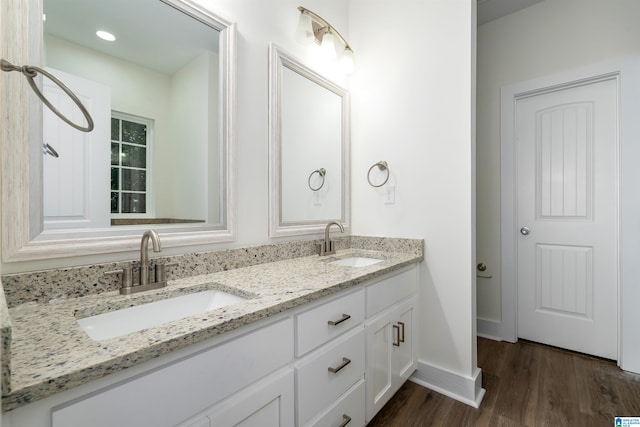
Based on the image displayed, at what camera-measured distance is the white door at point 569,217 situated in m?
1.99

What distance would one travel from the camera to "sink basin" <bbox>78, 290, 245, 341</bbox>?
2.74 feet

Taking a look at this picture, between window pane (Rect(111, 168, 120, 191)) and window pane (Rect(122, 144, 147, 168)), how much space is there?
37 mm

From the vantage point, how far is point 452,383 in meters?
1.66

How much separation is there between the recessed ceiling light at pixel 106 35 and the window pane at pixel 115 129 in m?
0.28

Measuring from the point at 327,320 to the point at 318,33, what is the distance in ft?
5.43

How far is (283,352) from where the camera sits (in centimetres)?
90

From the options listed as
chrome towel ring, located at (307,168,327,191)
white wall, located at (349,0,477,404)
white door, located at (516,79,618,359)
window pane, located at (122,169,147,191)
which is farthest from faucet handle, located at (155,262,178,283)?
white door, located at (516,79,618,359)

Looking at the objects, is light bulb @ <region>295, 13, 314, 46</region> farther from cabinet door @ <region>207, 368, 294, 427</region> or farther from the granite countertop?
cabinet door @ <region>207, 368, 294, 427</region>

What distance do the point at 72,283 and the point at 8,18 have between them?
775mm

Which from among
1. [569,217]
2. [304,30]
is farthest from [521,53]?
[304,30]

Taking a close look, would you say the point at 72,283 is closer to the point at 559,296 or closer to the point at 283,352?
the point at 283,352

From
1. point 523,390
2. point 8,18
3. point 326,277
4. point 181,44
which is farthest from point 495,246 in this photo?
point 8,18

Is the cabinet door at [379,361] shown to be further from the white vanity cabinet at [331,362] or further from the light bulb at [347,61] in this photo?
the light bulb at [347,61]

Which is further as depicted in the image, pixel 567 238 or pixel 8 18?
pixel 567 238
